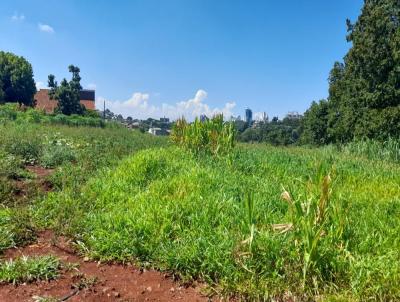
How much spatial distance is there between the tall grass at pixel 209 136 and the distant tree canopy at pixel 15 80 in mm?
40401

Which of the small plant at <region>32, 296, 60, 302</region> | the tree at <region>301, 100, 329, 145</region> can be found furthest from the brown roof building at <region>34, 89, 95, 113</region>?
the small plant at <region>32, 296, 60, 302</region>

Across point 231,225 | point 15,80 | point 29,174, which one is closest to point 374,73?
point 29,174

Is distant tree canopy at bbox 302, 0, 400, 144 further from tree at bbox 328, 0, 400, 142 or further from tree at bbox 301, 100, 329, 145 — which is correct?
tree at bbox 301, 100, 329, 145

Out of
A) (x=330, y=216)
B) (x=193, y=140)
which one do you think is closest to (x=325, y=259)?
(x=330, y=216)

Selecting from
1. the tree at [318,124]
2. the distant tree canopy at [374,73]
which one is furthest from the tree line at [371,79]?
the tree at [318,124]

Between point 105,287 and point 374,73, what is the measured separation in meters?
21.1

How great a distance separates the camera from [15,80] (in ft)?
148

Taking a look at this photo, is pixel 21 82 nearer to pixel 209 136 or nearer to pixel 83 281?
pixel 209 136

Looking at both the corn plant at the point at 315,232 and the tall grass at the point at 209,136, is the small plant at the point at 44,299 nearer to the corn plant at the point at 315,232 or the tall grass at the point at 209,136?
the corn plant at the point at 315,232

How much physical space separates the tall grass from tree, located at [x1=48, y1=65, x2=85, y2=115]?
28.8 metres

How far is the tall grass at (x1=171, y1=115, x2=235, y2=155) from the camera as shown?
8.79 m

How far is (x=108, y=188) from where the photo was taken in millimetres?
5574

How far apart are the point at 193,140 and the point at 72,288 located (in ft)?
21.5

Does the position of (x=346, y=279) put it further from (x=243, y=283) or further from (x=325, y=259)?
(x=243, y=283)
